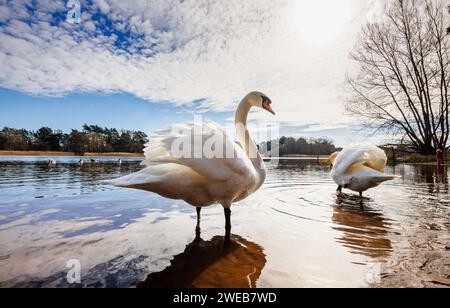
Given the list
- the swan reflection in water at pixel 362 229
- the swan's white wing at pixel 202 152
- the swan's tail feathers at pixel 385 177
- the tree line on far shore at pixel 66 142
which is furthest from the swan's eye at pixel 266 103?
the tree line on far shore at pixel 66 142

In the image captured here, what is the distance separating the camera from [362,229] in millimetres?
3760

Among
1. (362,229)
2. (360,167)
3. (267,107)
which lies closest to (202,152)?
(267,107)

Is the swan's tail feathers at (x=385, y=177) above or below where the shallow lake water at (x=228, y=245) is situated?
above

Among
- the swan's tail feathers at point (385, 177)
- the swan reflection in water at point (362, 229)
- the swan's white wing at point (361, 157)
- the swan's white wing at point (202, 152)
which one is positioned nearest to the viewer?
the swan's white wing at point (202, 152)

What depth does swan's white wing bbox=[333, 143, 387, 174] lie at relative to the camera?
19.4ft

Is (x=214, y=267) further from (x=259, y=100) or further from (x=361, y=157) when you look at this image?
(x=361, y=157)

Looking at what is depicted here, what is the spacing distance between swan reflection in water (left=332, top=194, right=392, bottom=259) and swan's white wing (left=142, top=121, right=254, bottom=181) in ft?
5.26

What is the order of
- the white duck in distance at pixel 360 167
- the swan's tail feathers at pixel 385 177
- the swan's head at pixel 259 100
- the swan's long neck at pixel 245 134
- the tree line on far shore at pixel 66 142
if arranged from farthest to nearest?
the tree line on far shore at pixel 66 142 < the white duck in distance at pixel 360 167 < the swan's tail feathers at pixel 385 177 < the swan's head at pixel 259 100 < the swan's long neck at pixel 245 134

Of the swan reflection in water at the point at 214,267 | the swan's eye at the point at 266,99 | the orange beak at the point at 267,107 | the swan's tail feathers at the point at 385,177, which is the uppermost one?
the swan's eye at the point at 266,99

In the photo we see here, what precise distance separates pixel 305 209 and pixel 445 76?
1983 centimetres

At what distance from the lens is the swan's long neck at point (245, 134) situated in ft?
12.9

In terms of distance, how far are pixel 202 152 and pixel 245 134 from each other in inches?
58.5

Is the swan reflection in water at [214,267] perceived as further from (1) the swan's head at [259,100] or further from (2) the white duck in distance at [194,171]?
(1) the swan's head at [259,100]
